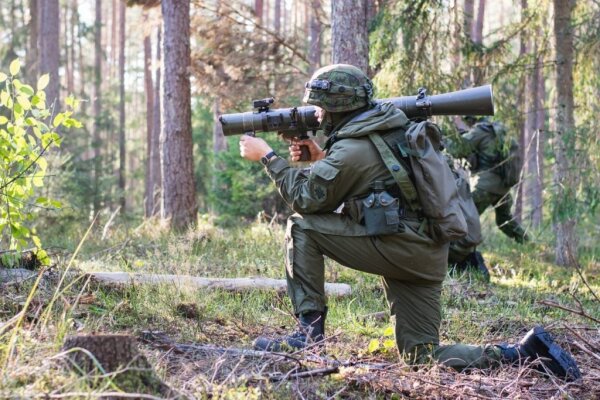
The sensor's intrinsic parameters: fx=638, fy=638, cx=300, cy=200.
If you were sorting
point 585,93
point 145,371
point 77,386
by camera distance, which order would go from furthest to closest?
point 585,93 → point 145,371 → point 77,386

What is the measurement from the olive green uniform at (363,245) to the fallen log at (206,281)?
1510mm

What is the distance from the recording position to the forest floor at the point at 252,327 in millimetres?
2971

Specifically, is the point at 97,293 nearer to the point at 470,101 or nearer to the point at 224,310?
the point at 224,310

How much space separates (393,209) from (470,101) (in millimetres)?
1233

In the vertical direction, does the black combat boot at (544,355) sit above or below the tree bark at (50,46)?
below

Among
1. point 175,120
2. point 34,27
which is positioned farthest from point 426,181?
A: point 34,27

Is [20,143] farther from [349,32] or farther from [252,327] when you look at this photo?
[349,32]

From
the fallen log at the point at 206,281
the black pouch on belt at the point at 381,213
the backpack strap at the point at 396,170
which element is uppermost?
the backpack strap at the point at 396,170

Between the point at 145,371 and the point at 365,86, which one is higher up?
the point at 365,86

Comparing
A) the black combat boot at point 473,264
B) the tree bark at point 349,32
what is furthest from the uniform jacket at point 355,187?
the tree bark at point 349,32

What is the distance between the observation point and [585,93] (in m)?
8.78

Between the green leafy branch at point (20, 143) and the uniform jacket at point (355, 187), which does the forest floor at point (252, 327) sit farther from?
the uniform jacket at point (355, 187)

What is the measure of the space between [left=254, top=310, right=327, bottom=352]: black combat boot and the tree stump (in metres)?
1.20

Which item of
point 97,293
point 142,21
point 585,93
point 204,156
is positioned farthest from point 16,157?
point 204,156
